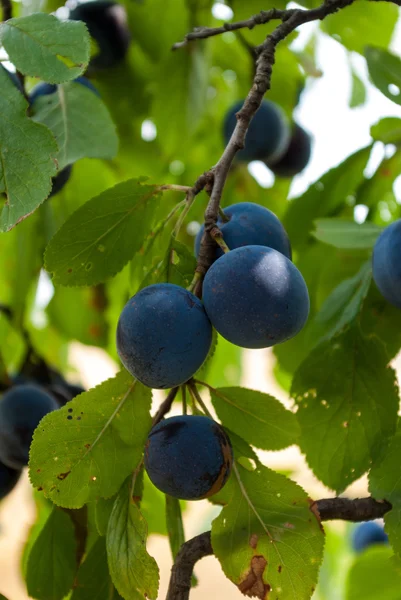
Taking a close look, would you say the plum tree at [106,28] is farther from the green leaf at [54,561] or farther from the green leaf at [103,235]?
the green leaf at [54,561]

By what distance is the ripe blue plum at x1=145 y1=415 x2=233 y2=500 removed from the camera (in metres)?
0.62

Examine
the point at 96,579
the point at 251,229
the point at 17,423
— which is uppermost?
the point at 251,229

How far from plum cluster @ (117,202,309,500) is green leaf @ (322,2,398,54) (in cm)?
65

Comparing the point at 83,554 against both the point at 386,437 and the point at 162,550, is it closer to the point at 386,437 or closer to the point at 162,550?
the point at 386,437

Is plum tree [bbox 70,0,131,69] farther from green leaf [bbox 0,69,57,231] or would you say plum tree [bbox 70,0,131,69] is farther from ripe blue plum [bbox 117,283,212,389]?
ripe blue plum [bbox 117,283,212,389]

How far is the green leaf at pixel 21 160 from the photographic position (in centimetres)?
63

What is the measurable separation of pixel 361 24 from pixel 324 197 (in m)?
0.28

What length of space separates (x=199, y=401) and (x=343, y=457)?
0.68ft

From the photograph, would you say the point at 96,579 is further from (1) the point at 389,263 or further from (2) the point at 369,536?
(2) the point at 369,536

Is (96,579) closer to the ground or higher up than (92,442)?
closer to the ground

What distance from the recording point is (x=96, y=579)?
2.53 feet

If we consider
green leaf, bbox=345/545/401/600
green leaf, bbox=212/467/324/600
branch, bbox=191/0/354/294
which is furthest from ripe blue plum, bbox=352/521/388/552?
branch, bbox=191/0/354/294

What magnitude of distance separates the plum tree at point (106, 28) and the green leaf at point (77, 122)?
17.3 inches

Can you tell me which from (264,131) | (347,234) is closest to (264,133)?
(264,131)
